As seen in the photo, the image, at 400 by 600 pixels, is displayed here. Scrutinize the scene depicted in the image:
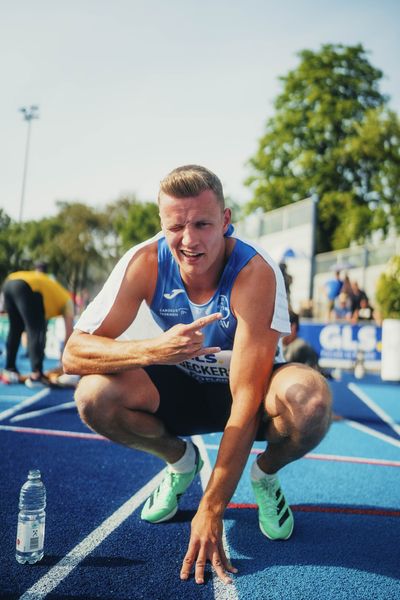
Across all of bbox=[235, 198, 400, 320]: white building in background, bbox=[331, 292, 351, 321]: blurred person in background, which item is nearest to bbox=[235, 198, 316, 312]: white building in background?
bbox=[235, 198, 400, 320]: white building in background

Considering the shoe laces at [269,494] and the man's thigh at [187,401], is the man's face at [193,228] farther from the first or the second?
the shoe laces at [269,494]

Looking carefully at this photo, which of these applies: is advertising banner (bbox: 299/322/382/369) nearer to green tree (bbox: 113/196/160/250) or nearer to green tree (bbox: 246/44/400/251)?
green tree (bbox: 246/44/400/251)

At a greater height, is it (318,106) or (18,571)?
(318,106)

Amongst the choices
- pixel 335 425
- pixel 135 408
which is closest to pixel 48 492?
pixel 135 408

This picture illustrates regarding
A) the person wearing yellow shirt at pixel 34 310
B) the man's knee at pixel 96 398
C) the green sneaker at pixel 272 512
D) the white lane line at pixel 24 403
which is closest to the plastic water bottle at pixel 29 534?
the man's knee at pixel 96 398

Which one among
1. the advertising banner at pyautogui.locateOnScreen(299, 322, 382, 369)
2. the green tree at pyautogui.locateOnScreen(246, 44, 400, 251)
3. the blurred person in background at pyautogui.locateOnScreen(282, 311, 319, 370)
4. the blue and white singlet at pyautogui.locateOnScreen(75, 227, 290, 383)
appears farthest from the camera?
the green tree at pyautogui.locateOnScreen(246, 44, 400, 251)

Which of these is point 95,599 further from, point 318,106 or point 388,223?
point 318,106

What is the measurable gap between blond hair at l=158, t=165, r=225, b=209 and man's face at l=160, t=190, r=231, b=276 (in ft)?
0.08

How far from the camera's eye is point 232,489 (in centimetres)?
240

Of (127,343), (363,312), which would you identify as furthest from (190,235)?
(363,312)

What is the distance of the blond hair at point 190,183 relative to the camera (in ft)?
8.80

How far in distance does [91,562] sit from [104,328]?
111 cm

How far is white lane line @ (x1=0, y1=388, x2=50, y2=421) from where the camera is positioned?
18.9ft

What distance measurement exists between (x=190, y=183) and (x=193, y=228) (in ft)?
0.73
